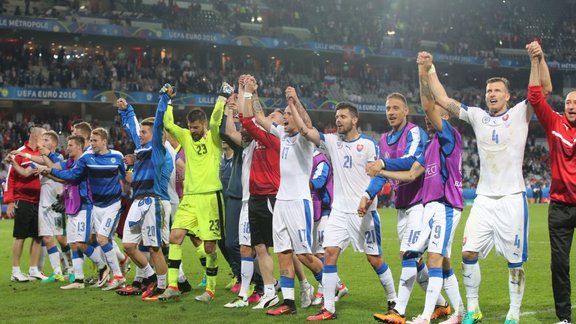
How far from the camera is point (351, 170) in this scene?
8875 millimetres

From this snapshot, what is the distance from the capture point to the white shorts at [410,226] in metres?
8.16

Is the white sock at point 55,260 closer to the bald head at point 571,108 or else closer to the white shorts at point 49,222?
the white shorts at point 49,222

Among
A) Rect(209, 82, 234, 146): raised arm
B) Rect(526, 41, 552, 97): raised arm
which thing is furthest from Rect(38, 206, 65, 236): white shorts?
Rect(526, 41, 552, 97): raised arm

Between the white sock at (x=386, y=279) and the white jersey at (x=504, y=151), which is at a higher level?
the white jersey at (x=504, y=151)

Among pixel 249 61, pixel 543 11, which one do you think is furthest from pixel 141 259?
pixel 543 11

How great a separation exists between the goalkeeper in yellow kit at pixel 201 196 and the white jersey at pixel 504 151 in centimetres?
373

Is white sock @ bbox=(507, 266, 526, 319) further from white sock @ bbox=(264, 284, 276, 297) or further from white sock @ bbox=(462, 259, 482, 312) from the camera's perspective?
white sock @ bbox=(264, 284, 276, 297)

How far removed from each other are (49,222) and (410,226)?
7.44 metres

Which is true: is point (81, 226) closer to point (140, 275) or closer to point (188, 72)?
point (140, 275)

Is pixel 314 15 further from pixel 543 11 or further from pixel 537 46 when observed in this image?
pixel 537 46

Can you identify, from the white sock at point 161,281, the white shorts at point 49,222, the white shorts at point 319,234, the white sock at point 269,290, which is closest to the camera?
the white sock at point 269,290

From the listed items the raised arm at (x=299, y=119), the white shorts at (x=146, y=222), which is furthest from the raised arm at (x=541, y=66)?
the white shorts at (x=146, y=222)

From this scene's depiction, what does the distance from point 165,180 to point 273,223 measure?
251 cm

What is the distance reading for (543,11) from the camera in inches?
2749
